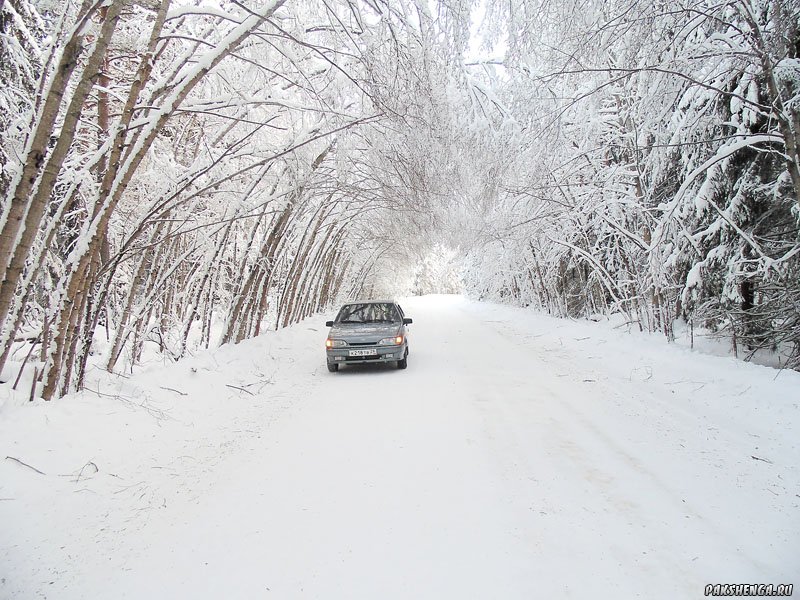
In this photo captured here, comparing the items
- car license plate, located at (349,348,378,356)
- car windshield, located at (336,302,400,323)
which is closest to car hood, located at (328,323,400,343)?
car license plate, located at (349,348,378,356)

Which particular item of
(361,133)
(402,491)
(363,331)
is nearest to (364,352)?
(363,331)

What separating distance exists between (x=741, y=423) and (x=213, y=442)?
6.11 metres

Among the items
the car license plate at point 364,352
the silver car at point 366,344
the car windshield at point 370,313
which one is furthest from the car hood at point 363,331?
the car windshield at point 370,313

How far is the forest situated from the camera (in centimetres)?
394

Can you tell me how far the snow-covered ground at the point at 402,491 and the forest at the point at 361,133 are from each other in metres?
1.29

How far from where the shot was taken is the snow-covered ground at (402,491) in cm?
240

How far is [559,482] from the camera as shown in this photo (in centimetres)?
351

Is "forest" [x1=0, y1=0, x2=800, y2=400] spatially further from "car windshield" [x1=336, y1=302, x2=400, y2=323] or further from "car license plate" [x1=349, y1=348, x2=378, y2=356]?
"car license plate" [x1=349, y1=348, x2=378, y2=356]

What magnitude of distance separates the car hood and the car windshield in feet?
0.97

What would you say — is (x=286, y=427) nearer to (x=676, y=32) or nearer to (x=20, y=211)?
(x=20, y=211)

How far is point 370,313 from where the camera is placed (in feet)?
33.8

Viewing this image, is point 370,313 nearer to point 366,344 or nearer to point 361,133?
point 366,344

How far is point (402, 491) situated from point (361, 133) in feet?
17.0

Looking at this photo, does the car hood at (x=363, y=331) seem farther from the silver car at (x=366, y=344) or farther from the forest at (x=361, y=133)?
the forest at (x=361, y=133)
